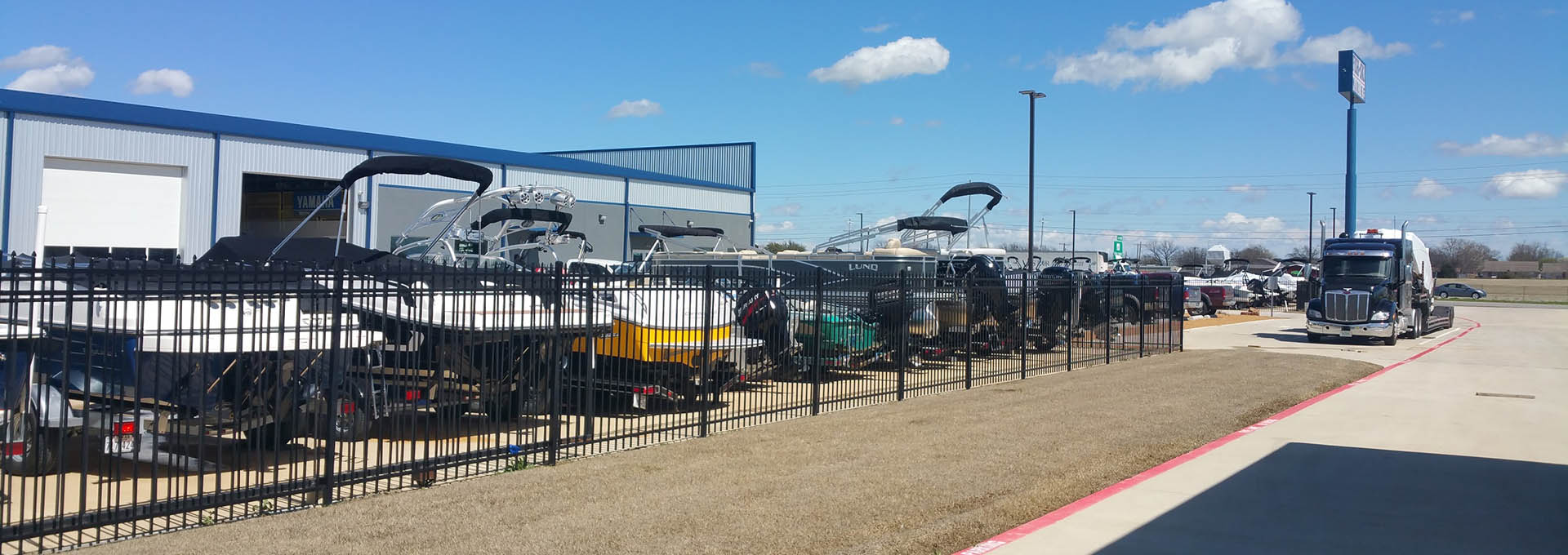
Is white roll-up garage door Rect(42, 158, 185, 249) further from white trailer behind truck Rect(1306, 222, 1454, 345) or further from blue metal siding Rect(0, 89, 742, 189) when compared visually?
white trailer behind truck Rect(1306, 222, 1454, 345)

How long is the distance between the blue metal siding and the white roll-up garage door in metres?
1.09

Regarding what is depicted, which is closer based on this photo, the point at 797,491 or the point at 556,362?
the point at 797,491

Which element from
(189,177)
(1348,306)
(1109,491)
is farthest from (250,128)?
(1348,306)

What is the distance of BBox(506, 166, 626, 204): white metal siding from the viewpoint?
33.6 m

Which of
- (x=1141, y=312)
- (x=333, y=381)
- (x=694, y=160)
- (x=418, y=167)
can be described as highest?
(x=694, y=160)

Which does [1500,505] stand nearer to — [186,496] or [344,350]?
[344,350]

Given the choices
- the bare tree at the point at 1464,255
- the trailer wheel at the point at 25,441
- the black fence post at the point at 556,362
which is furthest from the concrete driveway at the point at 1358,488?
the bare tree at the point at 1464,255

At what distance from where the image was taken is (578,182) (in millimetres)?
35844

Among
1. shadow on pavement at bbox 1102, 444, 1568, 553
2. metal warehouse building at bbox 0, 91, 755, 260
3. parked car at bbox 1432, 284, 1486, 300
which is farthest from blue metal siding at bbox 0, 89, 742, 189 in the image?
parked car at bbox 1432, 284, 1486, 300

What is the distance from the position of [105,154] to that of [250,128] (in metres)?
3.44

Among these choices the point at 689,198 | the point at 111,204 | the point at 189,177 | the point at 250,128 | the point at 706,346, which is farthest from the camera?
the point at 689,198

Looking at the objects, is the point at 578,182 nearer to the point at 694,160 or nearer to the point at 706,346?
the point at 694,160

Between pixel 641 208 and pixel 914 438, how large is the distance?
29377 millimetres

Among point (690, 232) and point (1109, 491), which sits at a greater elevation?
point (690, 232)
